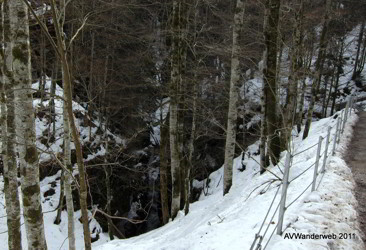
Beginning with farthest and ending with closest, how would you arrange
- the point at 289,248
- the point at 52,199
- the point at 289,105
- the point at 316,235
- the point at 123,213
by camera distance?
the point at 123,213
the point at 52,199
the point at 289,105
the point at 316,235
the point at 289,248

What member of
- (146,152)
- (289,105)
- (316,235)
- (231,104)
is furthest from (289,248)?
(146,152)

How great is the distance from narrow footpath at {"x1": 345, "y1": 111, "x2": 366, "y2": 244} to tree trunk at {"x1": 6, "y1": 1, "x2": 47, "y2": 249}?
466cm

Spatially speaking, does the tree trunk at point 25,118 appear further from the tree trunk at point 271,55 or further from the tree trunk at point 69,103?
the tree trunk at point 271,55

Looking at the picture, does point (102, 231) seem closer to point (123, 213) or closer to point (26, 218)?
point (123, 213)

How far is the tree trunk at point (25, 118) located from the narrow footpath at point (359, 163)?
4662 mm

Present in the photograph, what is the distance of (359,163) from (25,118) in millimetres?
8204

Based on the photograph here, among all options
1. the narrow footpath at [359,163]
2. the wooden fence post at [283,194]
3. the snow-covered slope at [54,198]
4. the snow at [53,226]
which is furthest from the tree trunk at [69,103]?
the snow at [53,226]

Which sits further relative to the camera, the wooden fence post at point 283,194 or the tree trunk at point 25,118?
the tree trunk at point 25,118

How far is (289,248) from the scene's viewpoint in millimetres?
3758

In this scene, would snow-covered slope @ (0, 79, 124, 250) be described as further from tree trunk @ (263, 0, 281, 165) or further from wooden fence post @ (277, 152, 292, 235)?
wooden fence post @ (277, 152, 292, 235)

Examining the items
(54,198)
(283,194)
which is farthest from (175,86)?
(54,198)

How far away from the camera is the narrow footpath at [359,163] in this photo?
207 inches

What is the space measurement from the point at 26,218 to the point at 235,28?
25.2 feet

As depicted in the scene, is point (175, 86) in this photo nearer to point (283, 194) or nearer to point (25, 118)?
point (25, 118)
